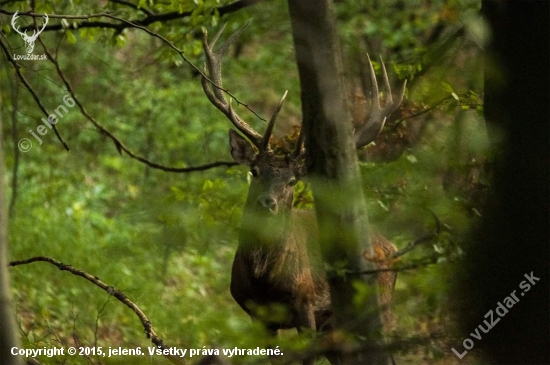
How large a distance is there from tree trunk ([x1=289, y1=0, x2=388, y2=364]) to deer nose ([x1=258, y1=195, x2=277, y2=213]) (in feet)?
7.27

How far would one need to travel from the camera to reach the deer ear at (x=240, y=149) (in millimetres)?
6469

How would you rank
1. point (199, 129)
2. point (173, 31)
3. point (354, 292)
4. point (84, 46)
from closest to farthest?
1. point (354, 292)
2. point (173, 31)
3. point (199, 129)
4. point (84, 46)

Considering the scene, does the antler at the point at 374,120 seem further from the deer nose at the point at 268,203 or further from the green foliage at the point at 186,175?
the deer nose at the point at 268,203

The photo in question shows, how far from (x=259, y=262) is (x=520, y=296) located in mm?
3799

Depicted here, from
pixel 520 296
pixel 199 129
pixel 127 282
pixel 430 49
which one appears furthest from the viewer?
pixel 199 129

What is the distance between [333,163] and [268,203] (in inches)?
96.4

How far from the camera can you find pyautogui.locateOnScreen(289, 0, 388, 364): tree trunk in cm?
279

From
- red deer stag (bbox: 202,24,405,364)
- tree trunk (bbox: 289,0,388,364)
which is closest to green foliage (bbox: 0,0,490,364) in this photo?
tree trunk (bbox: 289,0,388,364)

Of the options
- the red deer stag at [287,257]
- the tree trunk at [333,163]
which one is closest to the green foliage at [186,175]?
the tree trunk at [333,163]

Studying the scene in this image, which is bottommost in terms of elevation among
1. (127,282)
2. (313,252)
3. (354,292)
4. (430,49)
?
(127,282)

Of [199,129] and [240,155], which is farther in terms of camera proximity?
[199,129]

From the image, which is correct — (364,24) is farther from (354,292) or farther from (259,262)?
(354,292)

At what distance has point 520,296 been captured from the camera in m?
2.27

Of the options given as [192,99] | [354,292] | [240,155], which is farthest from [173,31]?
[354,292]
